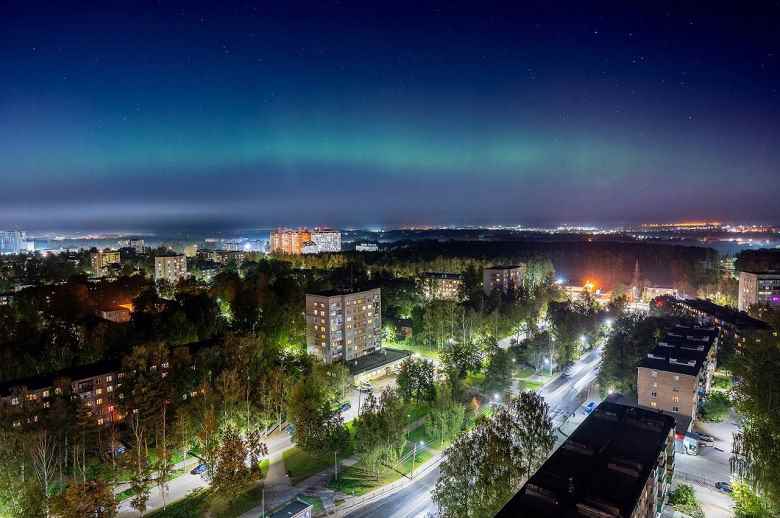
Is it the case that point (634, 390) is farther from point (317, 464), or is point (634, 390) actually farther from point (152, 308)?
point (152, 308)

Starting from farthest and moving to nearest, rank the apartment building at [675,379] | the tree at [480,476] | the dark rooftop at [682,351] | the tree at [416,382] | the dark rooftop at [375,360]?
the dark rooftop at [375,360], the tree at [416,382], the dark rooftop at [682,351], the apartment building at [675,379], the tree at [480,476]

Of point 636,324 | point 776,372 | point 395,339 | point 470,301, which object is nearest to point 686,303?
point 636,324

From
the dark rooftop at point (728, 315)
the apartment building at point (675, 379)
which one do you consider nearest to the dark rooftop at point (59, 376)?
the apartment building at point (675, 379)

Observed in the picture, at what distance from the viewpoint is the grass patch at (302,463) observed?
14430 mm

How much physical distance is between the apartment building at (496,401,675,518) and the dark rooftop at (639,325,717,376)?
193 inches

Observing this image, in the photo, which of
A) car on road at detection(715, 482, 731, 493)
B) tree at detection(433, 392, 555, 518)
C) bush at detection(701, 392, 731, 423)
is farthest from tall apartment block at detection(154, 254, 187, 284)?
car on road at detection(715, 482, 731, 493)

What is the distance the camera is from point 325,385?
1838 cm

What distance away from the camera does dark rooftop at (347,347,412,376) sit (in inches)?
933

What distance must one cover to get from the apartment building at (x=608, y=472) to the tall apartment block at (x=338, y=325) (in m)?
14.2

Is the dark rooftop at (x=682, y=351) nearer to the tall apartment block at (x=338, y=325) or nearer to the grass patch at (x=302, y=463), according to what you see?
the grass patch at (x=302, y=463)

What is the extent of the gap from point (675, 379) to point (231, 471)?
1574cm

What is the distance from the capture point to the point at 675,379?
694 inches

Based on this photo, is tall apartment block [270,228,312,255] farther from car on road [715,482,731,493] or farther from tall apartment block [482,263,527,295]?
car on road [715,482,731,493]

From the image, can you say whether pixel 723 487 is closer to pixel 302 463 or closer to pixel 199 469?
pixel 302 463
